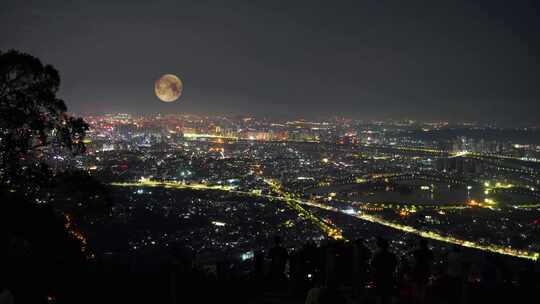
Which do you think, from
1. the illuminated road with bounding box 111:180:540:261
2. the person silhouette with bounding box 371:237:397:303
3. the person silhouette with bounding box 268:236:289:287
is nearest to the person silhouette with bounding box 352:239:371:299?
the person silhouette with bounding box 371:237:397:303

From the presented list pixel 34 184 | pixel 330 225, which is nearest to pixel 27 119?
pixel 34 184

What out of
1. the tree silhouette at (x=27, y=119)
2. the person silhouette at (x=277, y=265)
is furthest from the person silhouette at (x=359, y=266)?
the tree silhouette at (x=27, y=119)

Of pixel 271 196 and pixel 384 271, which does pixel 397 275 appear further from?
pixel 271 196

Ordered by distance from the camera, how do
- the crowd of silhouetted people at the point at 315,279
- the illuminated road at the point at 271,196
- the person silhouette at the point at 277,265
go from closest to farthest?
the crowd of silhouetted people at the point at 315,279 < the person silhouette at the point at 277,265 < the illuminated road at the point at 271,196

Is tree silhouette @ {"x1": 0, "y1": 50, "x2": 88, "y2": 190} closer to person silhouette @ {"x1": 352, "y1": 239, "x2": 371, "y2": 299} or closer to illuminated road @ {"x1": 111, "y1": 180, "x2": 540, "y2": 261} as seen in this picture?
person silhouette @ {"x1": 352, "y1": 239, "x2": 371, "y2": 299}

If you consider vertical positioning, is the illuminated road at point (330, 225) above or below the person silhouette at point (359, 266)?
below

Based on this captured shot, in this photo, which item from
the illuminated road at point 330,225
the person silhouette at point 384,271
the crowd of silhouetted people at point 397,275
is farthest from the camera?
the illuminated road at point 330,225

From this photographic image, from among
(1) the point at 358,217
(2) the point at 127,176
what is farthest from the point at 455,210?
(2) the point at 127,176

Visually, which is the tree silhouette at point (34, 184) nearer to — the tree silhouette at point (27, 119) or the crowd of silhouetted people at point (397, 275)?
the tree silhouette at point (27, 119)
